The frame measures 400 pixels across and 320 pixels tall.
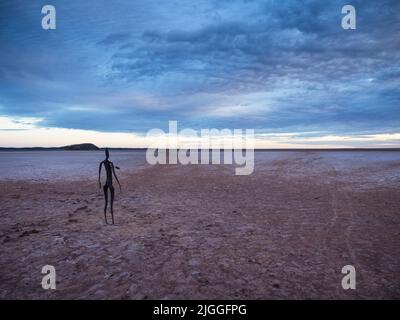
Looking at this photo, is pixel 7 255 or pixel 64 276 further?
pixel 7 255

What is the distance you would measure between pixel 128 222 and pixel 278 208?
263 inches

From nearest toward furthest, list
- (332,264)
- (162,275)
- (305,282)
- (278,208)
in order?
1. (305,282)
2. (162,275)
3. (332,264)
4. (278,208)

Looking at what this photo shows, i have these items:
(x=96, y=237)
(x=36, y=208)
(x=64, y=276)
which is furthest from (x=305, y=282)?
(x=36, y=208)

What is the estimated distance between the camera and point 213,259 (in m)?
6.96

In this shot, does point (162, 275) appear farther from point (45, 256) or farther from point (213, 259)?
point (45, 256)

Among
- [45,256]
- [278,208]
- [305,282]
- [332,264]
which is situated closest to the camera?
[305,282]

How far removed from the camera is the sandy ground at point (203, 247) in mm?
5555

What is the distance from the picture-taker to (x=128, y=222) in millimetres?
10336

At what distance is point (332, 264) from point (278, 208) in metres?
6.09

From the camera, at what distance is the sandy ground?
18.2 feet

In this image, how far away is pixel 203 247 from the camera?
A: 780 cm

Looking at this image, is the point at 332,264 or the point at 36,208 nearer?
the point at 332,264

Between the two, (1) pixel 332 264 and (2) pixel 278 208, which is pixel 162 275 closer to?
(1) pixel 332 264
